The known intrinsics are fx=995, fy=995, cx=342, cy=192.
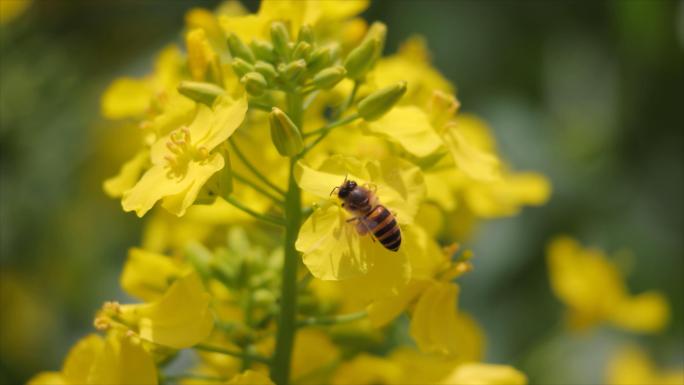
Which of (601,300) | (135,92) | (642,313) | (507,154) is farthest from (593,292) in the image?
(135,92)

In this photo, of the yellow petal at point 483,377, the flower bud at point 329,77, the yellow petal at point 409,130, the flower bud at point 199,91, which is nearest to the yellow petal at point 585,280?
the yellow petal at point 483,377

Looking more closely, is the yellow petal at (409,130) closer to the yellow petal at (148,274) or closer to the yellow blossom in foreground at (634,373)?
the yellow petal at (148,274)

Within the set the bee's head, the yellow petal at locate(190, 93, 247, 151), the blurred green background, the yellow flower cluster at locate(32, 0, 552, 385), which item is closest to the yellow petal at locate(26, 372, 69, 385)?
the yellow flower cluster at locate(32, 0, 552, 385)

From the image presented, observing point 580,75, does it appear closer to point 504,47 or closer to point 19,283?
point 504,47

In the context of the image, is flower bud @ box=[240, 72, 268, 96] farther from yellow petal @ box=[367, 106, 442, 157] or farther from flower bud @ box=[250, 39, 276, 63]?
yellow petal @ box=[367, 106, 442, 157]

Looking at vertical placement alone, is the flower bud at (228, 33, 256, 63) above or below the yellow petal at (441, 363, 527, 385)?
above

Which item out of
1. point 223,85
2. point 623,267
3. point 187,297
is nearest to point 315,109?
point 223,85

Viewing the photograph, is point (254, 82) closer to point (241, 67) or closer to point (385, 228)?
point (241, 67)
